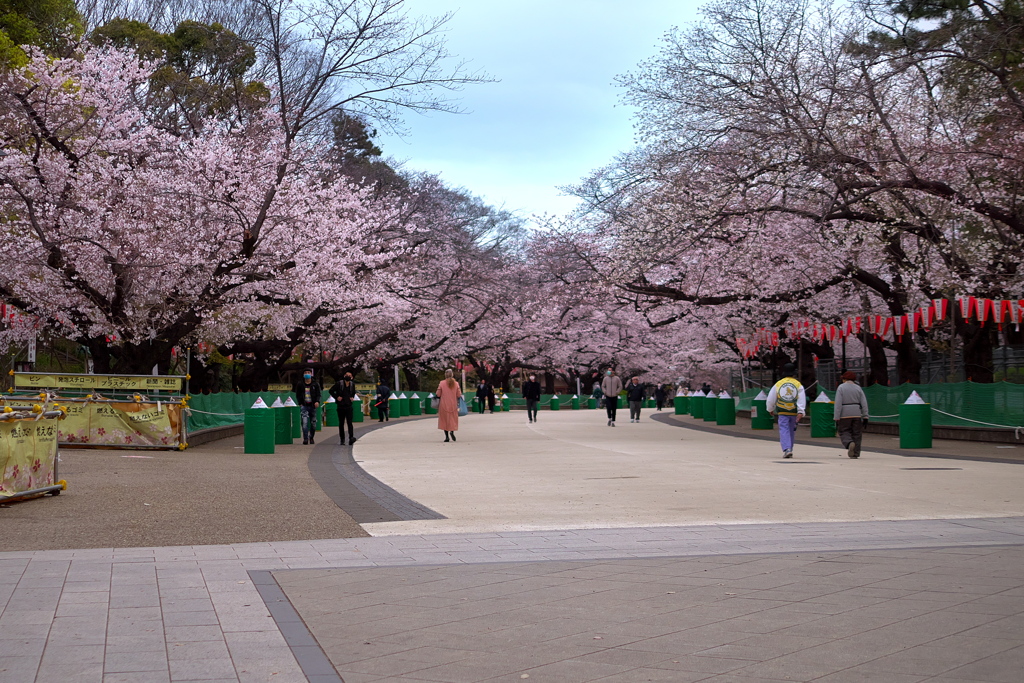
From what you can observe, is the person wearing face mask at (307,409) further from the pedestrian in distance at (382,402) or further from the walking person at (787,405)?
the pedestrian in distance at (382,402)

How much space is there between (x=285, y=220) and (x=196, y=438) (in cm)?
571

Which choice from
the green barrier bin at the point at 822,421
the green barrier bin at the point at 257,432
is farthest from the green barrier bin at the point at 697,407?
the green barrier bin at the point at 257,432

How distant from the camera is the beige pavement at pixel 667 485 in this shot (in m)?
10.3

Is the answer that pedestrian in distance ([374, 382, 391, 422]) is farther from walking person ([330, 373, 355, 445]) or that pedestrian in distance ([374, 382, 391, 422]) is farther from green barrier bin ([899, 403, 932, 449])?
green barrier bin ([899, 403, 932, 449])

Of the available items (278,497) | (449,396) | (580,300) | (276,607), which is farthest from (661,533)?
(580,300)

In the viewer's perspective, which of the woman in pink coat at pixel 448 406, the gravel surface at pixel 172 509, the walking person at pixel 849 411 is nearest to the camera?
the gravel surface at pixel 172 509

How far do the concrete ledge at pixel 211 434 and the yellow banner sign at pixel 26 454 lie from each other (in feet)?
32.6

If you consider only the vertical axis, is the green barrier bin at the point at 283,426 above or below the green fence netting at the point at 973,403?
below

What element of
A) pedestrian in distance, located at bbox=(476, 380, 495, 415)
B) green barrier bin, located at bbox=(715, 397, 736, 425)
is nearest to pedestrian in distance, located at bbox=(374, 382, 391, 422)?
pedestrian in distance, located at bbox=(476, 380, 495, 415)

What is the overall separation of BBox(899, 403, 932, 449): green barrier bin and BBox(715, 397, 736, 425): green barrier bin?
1312cm

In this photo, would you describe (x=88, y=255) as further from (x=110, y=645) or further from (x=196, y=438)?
(x=110, y=645)

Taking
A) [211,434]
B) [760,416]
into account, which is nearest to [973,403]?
[760,416]

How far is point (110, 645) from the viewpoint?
5.20 m

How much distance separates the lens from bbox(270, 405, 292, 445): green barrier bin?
2353 cm
